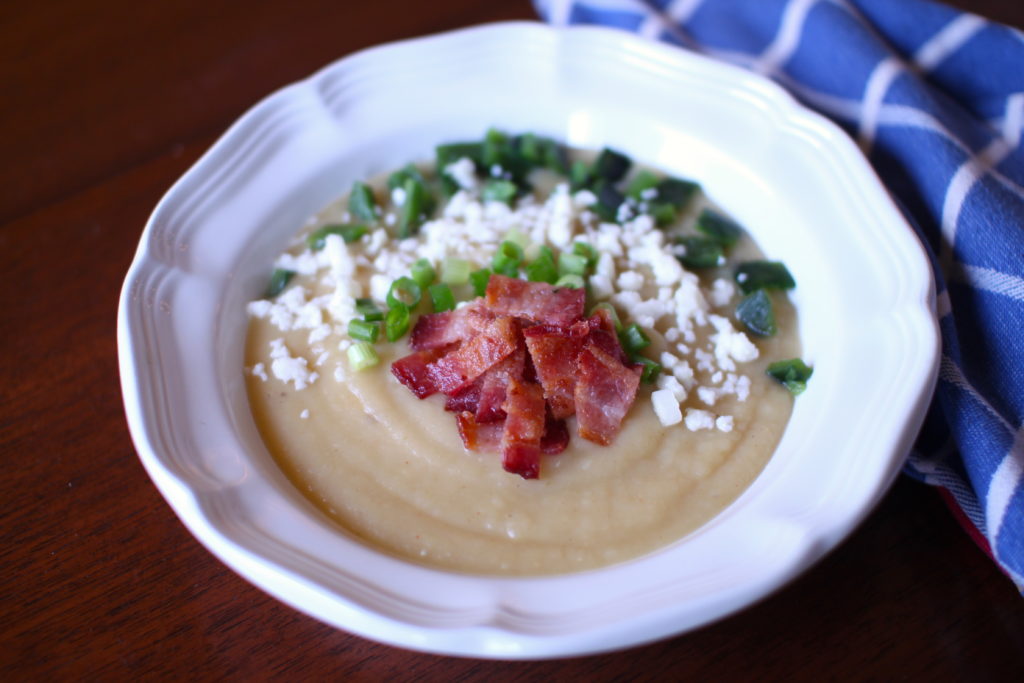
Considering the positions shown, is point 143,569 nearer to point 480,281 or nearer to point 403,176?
point 480,281

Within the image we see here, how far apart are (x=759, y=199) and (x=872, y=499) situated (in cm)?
125

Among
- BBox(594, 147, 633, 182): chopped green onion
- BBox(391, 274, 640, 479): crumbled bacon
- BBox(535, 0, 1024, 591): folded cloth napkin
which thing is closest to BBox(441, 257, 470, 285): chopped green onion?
BBox(391, 274, 640, 479): crumbled bacon

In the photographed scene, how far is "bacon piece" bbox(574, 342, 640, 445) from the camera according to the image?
2156 millimetres

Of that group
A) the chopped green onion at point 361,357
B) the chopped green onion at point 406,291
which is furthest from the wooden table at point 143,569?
the chopped green onion at point 406,291

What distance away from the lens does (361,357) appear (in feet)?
7.60

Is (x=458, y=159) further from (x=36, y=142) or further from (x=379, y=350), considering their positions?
(x=36, y=142)

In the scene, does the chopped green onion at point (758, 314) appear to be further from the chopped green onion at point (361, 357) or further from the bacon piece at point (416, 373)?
the chopped green onion at point (361, 357)

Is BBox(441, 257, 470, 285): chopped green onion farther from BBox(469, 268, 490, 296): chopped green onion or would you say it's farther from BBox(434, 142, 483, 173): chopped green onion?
BBox(434, 142, 483, 173): chopped green onion

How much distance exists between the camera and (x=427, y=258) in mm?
2598

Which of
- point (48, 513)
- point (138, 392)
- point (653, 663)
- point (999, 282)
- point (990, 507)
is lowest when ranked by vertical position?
point (48, 513)

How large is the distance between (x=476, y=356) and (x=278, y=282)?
0.78 metres

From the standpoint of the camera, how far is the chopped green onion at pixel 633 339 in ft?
7.59

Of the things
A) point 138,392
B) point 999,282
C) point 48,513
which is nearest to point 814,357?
point 999,282

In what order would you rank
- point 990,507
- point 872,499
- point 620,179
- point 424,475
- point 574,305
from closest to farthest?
point 872,499 → point 990,507 → point 424,475 → point 574,305 → point 620,179
